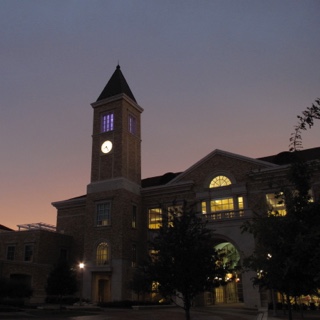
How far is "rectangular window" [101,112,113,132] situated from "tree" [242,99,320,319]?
32584 mm

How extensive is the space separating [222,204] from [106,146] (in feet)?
46.2

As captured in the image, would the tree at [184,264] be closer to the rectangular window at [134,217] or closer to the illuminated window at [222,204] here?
the illuminated window at [222,204]

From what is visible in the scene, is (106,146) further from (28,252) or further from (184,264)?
(184,264)

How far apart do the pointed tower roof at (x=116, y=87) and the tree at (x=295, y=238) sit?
3453 centimetres

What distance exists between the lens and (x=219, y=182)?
3972 centimetres

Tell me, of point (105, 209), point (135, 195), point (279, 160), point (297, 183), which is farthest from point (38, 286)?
point (297, 183)

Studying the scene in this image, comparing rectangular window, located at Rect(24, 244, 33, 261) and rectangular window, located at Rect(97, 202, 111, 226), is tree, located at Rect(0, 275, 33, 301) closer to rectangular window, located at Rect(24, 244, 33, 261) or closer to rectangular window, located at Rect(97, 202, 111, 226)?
rectangular window, located at Rect(24, 244, 33, 261)

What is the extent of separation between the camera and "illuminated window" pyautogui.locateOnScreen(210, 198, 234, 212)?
38531 millimetres

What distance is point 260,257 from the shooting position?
1327 centimetres

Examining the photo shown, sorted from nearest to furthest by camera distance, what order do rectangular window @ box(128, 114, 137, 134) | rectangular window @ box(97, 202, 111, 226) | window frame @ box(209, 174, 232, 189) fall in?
window frame @ box(209, 174, 232, 189) → rectangular window @ box(97, 202, 111, 226) → rectangular window @ box(128, 114, 137, 134)

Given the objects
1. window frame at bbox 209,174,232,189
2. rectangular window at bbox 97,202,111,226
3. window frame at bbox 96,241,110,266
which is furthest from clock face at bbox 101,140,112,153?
window frame at bbox 209,174,232,189

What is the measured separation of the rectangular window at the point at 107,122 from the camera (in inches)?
1731

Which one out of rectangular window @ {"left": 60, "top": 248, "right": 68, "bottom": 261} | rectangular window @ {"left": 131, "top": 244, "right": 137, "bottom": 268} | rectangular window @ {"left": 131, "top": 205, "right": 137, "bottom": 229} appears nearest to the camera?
rectangular window @ {"left": 131, "top": 244, "right": 137, "bottom": 268}

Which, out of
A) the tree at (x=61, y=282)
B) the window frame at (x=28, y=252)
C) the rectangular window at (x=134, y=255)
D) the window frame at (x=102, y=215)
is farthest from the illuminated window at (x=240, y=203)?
the window frame at (x=28, y=252)
